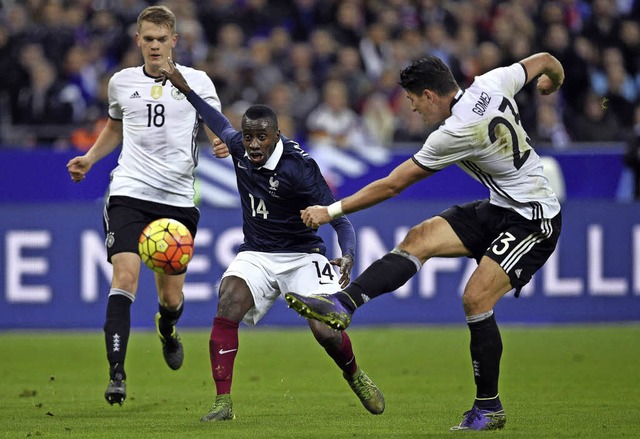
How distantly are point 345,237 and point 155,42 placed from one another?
219 cm

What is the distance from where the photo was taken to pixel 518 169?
7.57 metres

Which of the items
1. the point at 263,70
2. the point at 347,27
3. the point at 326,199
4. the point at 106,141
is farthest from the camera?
the point at 347,27

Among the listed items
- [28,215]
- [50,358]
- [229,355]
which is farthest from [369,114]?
[229,355]

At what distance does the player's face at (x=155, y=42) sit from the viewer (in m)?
8.90

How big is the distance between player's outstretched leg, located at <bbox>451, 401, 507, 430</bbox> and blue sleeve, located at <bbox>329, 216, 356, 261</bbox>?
1183 mm

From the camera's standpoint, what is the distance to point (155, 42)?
8.94 meters

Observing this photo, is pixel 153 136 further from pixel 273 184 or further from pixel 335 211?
pixel 335 211

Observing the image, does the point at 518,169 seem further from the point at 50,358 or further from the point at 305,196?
the point at 50,358

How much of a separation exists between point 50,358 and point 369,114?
6617 millimetres

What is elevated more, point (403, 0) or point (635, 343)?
point (403, 0)

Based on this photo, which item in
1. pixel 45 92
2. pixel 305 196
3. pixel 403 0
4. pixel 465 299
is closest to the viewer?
pixel 465 299

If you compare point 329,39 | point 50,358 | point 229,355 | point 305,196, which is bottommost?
point 50,358

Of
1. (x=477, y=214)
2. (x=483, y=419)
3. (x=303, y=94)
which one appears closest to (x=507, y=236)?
(x=477, y=214)

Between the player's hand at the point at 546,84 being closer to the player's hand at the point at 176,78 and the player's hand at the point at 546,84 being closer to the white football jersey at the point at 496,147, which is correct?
the white football jersey at the point at 496,147
